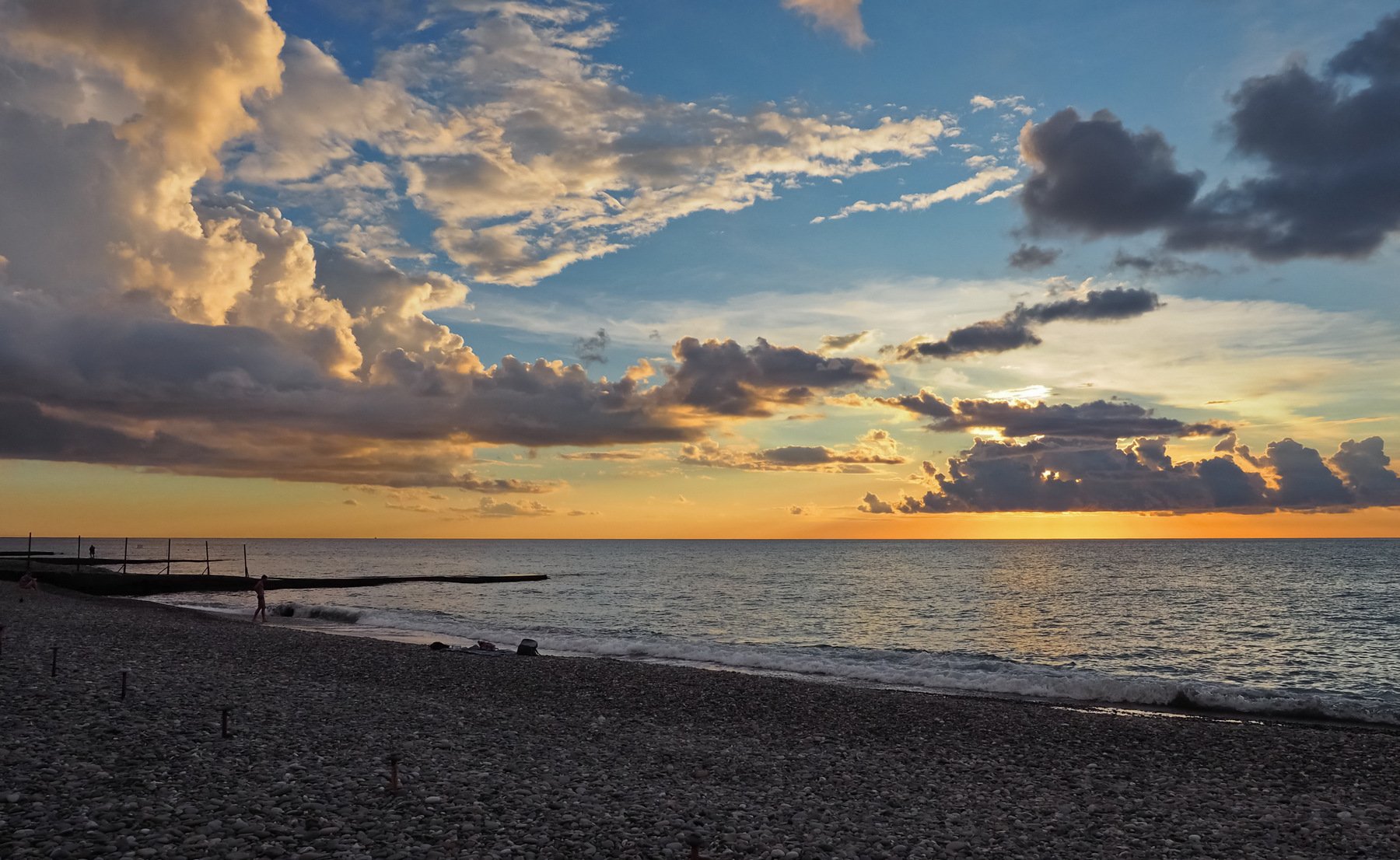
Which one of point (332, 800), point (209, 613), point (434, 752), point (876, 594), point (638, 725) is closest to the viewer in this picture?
point (332, 800)

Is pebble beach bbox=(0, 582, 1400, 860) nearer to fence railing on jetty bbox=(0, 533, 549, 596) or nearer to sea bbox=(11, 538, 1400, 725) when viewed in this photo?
sea bbox=(11, 538, 1400, 725)

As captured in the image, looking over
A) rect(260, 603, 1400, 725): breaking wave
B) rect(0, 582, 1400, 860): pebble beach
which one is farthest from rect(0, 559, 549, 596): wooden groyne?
rect(0, 582, 1400, 860): pebble beach

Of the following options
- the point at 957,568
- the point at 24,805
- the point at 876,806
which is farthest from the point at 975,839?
the point at 957,568

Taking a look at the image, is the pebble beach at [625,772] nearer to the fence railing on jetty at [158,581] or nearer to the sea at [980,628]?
the sea at [980,628]

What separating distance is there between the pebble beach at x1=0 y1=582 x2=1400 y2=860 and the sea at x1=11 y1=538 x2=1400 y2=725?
656 cm

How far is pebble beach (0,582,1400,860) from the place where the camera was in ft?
35.7

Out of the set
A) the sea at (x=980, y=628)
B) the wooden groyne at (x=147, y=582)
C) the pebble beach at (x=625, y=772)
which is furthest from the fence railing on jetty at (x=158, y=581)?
the pebble beach at (x=625, y=772)

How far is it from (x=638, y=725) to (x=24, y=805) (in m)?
11.9

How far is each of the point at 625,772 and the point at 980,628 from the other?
4286 centimetres

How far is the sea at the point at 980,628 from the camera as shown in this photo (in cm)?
3050

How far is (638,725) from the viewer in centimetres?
1975

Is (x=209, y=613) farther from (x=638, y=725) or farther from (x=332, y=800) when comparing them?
(x=332, y=800)

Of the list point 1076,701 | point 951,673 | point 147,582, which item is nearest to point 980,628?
point 951,673

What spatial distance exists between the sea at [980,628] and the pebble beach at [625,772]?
21.5ft
